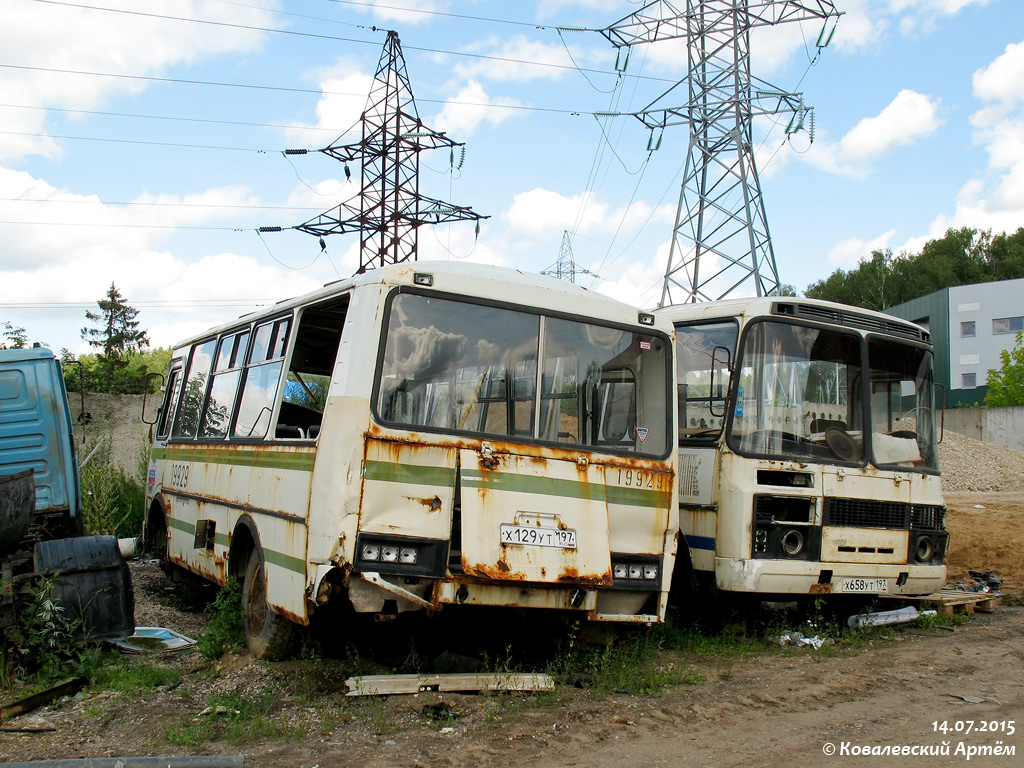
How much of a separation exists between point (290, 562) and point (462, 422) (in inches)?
53.4

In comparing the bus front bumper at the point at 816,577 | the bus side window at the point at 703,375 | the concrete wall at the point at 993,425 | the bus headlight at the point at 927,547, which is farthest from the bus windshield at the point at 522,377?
the concrete wall at the point at 993,425

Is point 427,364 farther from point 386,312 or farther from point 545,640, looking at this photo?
point 545,640

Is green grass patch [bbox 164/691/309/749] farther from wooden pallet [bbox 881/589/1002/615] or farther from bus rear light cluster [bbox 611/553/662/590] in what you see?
wooden pallet [bbox 881/589/1002/615]

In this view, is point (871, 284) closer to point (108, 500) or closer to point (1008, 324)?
point (1008, 324)

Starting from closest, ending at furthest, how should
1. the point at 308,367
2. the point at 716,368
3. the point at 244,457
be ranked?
the point at 308,367, the point at 244,457, the point at 716,368

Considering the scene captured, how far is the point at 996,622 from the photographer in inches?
336

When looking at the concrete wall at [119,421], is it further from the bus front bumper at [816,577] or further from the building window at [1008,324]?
the building window at [1008,324]

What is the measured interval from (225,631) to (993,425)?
35038 millimetres

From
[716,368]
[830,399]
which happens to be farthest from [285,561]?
[830,399]

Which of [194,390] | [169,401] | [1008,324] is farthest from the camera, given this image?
[1008,324]

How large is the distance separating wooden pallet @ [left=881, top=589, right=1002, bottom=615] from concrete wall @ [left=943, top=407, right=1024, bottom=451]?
28126mm

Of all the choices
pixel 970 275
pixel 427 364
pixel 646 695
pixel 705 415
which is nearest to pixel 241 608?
pixel 427 364

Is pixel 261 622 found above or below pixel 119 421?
below

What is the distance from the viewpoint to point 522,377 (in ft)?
18.9
